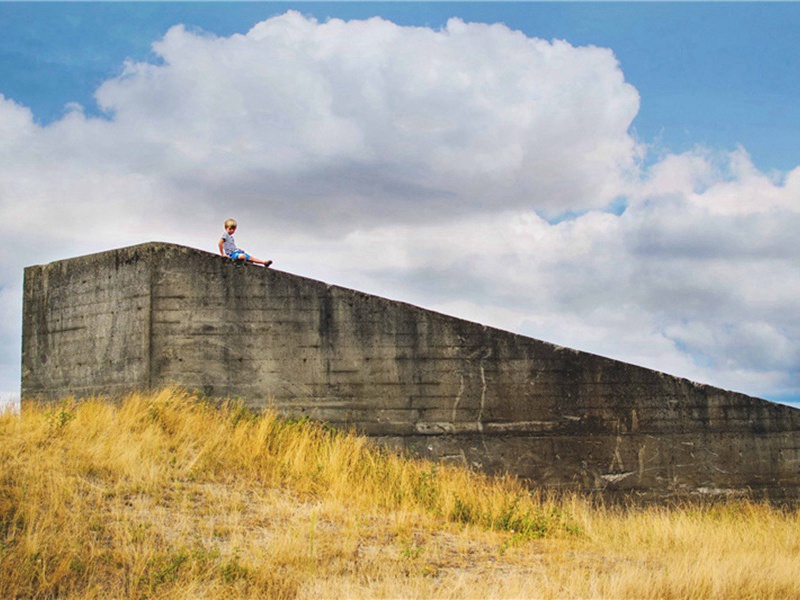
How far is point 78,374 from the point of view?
10906mm

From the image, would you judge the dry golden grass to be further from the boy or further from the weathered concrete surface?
the boy

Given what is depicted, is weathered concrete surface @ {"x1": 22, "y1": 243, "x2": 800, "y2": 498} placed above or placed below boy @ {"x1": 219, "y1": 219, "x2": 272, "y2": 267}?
below

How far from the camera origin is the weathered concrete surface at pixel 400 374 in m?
10.2

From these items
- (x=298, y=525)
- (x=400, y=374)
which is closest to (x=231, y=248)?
(x=400, y=374)

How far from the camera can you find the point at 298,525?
702 cm

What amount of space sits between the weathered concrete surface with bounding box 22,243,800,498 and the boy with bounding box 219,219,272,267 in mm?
164

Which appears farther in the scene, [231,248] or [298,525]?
[231,248]

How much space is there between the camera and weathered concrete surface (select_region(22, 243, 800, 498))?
1023cm

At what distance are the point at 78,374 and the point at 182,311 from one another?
6.44 feet

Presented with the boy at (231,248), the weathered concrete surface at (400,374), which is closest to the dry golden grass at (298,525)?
the weathered concrete surface at (400,374)

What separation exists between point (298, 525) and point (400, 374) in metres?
3.54

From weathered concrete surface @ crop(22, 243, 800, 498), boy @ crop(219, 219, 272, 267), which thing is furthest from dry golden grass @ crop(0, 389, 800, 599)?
boy @ crop(219, 219, 272, 267)

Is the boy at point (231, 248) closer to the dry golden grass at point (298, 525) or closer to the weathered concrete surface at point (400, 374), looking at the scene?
the weathered concrete surface at point (400, 374)

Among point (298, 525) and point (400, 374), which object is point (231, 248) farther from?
point (298, 525)
